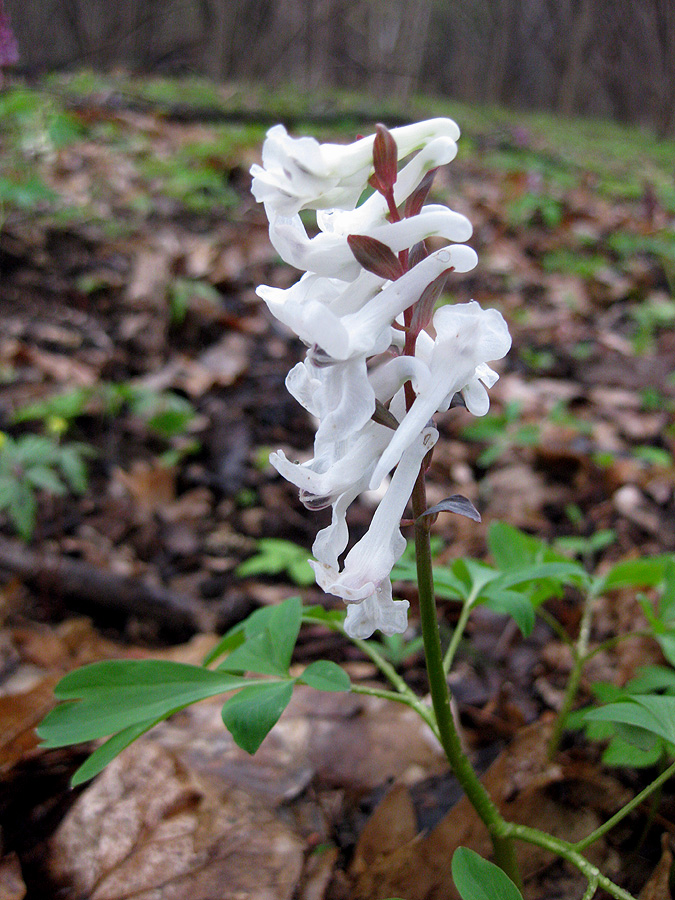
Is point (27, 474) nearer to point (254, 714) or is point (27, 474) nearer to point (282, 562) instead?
point (282, 562)

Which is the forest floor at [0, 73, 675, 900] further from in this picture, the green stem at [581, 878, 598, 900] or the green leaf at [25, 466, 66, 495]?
the green stem at [581, 878, 598, 900]

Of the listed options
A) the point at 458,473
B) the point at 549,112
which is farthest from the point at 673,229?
the point at 549,112

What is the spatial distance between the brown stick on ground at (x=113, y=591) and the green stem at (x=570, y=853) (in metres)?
1.36

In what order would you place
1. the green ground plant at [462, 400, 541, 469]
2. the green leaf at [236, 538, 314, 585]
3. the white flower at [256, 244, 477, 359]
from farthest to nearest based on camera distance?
the green ground plant at [462, 400, 541, 469], the green leaf at [236, 538, 314, 585], the white flower at [256, 244, 477, 359]

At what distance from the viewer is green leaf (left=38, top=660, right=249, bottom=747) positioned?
109 cm

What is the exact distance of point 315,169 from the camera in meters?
0.90

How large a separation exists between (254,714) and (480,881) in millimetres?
418

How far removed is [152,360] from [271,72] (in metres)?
18.5

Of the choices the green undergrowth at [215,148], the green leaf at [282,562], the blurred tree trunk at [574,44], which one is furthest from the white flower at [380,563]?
the blurred tree trunk at [574,44]

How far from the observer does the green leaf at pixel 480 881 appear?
3.10 feet

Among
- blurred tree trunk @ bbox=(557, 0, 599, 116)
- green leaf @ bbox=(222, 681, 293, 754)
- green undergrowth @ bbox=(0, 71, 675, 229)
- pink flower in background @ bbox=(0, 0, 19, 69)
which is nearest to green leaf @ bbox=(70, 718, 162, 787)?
green leaf @ bbox=(222, 681, 293, 754)

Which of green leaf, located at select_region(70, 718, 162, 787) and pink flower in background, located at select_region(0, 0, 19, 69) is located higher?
pink flower in background, located at select_region(0, 0, 19, 69)

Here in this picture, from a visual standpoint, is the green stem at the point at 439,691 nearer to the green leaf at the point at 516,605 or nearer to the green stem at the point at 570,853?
the green stem at the point at 570,853

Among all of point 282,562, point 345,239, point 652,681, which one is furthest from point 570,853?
point 282,562
